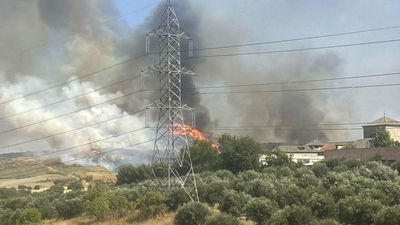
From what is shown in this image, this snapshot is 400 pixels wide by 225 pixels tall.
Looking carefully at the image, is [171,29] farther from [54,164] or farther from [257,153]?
[54,164]

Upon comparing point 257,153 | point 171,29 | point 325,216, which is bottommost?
point 325,216

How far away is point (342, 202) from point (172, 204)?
15.1 m

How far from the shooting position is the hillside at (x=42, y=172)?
382 ft

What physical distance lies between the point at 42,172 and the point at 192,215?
11571cm

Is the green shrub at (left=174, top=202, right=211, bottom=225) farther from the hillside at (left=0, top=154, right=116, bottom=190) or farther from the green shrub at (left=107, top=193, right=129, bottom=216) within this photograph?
the hillside at (left=0, top=154, right=116, bottom=190)

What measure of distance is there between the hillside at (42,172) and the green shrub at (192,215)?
85.8 m

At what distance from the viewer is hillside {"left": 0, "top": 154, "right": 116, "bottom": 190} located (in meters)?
116

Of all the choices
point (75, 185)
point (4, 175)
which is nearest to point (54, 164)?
point (4, 175)

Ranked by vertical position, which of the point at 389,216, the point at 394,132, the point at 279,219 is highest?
the point at 394,132

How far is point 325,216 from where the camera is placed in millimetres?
27125

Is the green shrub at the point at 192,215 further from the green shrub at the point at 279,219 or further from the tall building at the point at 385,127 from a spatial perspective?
A: the tall building at the point at 385,127

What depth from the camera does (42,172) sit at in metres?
133

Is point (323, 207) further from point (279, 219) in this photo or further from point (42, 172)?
point (42, 172)

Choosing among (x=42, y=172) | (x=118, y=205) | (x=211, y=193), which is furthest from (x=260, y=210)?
(x=42, y=172)
